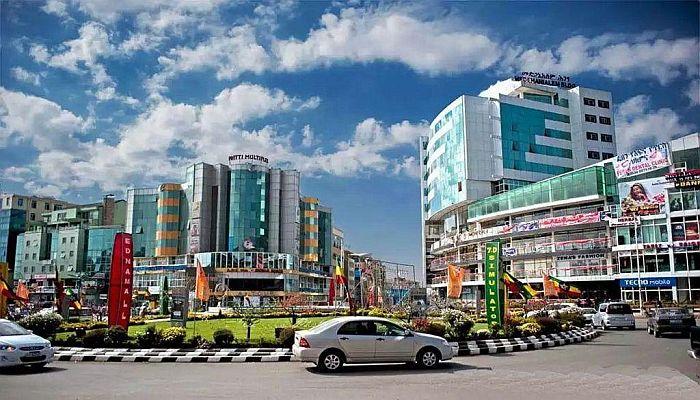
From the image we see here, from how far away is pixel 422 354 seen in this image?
14.4 m

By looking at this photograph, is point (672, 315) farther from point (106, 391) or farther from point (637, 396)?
point (106, 391)

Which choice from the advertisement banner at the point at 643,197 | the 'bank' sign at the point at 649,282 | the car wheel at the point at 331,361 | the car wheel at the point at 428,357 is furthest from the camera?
the advertisement banner at the point at 643,197

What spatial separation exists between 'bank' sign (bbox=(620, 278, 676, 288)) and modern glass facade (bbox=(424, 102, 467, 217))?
23.5 m

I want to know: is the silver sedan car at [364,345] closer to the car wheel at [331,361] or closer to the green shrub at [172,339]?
the car wheel at [331,361]

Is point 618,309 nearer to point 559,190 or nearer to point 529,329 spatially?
point 529,329

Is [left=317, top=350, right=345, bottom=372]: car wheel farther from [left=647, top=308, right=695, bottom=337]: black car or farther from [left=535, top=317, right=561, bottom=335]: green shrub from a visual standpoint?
[left=647, top=308, right=695, bottom=337]: black car

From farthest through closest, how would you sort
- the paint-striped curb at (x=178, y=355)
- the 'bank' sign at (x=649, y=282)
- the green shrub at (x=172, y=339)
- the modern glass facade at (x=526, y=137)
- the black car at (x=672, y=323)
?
the modern glass facade at (x=526, y=137) < the 'bank' sign at (x=649, y=282) < the black car at (x=672, y=323) < the green shrub at (x=172, y=339) < the paint-striped curb at (x=178, y=355)

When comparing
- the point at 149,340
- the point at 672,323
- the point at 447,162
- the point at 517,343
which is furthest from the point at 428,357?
the point at 447,162

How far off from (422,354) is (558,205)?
50.7 m

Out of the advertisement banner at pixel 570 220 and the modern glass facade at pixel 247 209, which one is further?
the modern glass facade at pixel 247 209

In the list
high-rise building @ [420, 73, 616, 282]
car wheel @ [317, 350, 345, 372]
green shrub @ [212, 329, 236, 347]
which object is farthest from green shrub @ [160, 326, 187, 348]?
high-rise building @ [420, 73, 616, 282]

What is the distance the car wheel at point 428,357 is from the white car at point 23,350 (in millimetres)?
9386

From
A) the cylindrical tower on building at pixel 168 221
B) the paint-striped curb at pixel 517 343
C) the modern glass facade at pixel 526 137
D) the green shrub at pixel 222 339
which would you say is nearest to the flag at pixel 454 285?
the paint-striped curb at pixel 517 343

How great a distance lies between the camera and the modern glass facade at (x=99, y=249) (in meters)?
98.8
